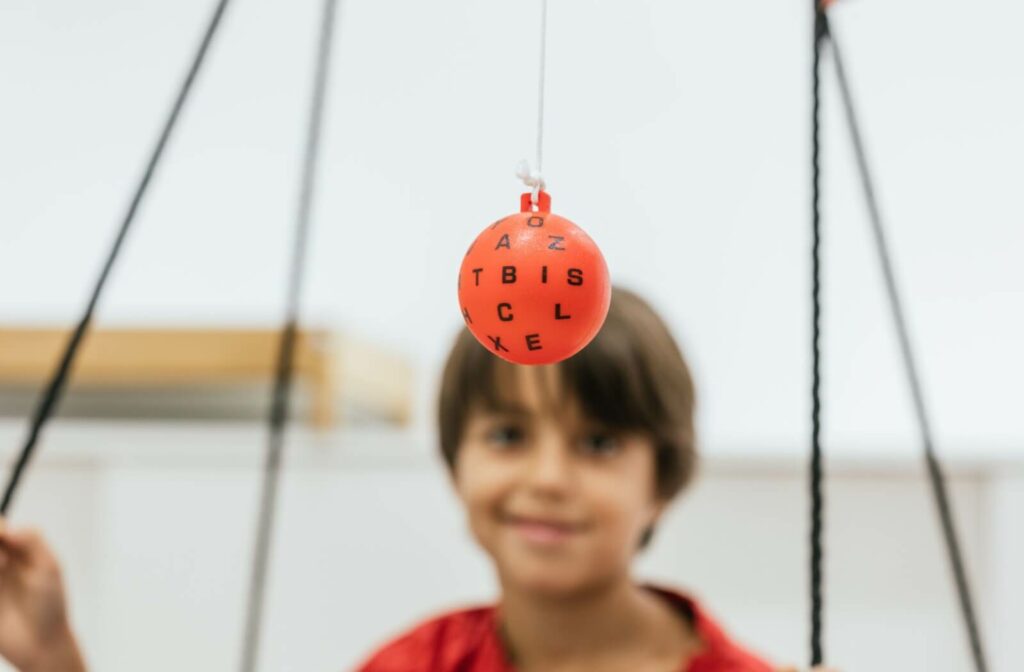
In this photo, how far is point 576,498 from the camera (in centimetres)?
74

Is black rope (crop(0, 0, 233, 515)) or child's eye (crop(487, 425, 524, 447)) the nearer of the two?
black rope (crop(0, 0, 233, 515))

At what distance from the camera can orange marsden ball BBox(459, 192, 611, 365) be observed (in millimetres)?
407

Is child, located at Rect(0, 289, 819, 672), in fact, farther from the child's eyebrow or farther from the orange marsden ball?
the orange marsden ball

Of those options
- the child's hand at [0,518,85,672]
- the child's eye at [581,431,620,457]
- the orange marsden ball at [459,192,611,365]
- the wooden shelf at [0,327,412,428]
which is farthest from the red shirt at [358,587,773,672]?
the wooden shelf at [0,327,412,428]

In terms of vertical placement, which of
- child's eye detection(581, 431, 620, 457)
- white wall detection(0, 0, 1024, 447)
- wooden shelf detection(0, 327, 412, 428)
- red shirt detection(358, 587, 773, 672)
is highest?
white wall detection(0, 0, 1024, 447)

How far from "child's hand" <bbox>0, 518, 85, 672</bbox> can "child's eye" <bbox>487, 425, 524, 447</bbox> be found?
0.28 meters

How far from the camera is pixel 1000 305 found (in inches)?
60.6

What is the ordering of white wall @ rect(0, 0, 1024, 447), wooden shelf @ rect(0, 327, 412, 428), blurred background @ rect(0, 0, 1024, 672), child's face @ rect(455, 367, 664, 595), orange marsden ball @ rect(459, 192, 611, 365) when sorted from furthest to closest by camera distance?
white wall @ rect(0, 0, 1024, 447) → wooden shelf @ rect(0, 327, 412, 428) → blurred background @ rect(0, 0, 1024, 672) → child's face @ rect(455, 367, 664, 595) → orange marsden ball @ rect(459, 192, 611, 365)

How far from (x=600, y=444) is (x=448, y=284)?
99cm

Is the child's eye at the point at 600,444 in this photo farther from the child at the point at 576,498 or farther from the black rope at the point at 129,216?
the black rope at the point at 129,216

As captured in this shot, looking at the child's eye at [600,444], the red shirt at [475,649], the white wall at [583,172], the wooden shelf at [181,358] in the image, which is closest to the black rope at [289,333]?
the red shirt at [475,649]

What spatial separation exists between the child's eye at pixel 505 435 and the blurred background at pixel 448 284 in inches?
19.2

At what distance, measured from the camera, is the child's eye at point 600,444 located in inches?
29.9

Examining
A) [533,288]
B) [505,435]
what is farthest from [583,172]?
[533,288]
